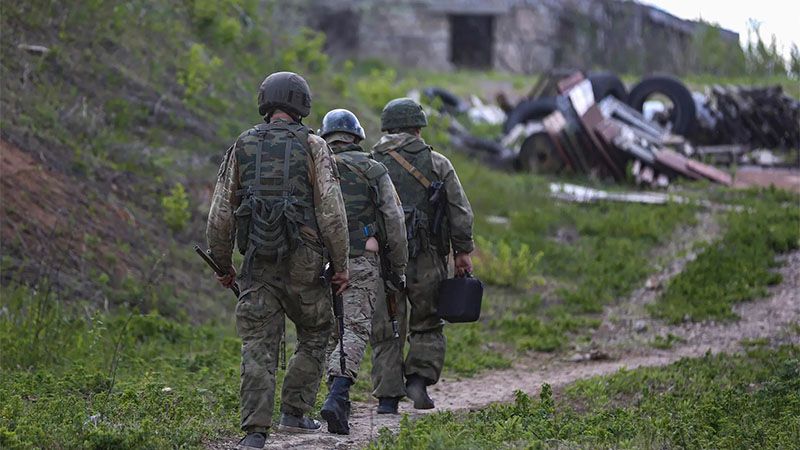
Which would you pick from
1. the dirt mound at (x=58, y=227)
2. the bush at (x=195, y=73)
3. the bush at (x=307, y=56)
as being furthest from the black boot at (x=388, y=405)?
the bush at (x=307, y=56)

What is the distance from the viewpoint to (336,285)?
7410mm

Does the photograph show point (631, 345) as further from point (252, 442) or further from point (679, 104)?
point (679, 104)

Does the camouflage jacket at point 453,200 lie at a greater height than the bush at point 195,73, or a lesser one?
lesser

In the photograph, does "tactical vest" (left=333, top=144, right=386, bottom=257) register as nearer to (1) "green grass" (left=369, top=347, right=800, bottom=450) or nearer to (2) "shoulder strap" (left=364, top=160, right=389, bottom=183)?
(2) "shoulder strap" (left=364, top=160, right=389, bottom=183)

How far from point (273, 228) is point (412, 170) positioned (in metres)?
2.28

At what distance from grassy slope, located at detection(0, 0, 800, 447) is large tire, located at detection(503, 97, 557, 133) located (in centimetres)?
341

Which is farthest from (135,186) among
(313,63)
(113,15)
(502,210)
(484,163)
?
(484,163)

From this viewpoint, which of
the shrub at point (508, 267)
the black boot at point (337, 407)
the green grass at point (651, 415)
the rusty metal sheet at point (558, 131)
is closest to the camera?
the green grass at point (651, 415)

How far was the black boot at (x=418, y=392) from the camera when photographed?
917cm

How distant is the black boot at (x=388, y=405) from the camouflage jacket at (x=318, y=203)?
6.61 ft

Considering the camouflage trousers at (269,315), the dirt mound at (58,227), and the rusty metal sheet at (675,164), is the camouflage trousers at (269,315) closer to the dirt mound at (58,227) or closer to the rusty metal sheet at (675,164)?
the dirt mound at (58,227)

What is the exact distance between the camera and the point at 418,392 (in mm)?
9172

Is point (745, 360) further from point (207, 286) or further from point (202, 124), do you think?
point (202, 124)

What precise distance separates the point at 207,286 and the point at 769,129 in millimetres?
13751
